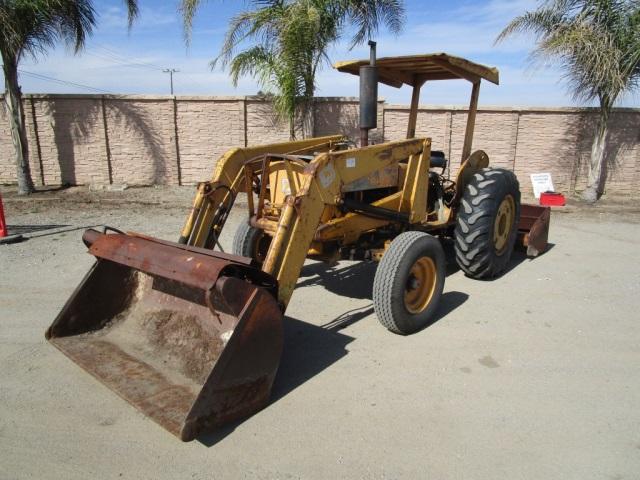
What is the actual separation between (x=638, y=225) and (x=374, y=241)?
7149 mm

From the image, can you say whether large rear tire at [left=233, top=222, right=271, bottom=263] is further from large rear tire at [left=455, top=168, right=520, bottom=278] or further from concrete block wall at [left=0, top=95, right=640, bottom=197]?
concrete block wall at [left=0, top=95, right=640, bottom=197]

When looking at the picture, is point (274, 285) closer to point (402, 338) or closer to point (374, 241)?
point (402, 338)

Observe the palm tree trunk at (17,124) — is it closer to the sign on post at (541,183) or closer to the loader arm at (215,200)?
the loader arm at (215,200)

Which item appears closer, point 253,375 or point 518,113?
point 253,375

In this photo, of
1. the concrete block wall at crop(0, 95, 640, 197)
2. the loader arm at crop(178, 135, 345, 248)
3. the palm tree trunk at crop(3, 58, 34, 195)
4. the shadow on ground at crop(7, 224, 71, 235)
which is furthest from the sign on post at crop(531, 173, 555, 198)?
the palm tree trunk at crop(3, 58, 34, 195)

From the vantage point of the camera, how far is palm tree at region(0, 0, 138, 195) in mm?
10547

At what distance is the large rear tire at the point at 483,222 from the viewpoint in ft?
17.5

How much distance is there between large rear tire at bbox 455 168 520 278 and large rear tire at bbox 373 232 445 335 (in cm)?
102

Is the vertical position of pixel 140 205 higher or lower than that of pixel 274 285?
lower

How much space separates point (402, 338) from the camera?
4.25 metres

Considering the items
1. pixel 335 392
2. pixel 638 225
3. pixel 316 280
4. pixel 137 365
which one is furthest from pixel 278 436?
pixel 638 225

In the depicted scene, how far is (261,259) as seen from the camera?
5.44 meters

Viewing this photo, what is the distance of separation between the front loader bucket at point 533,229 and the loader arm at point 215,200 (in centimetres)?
396

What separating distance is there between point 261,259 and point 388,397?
2.53m
